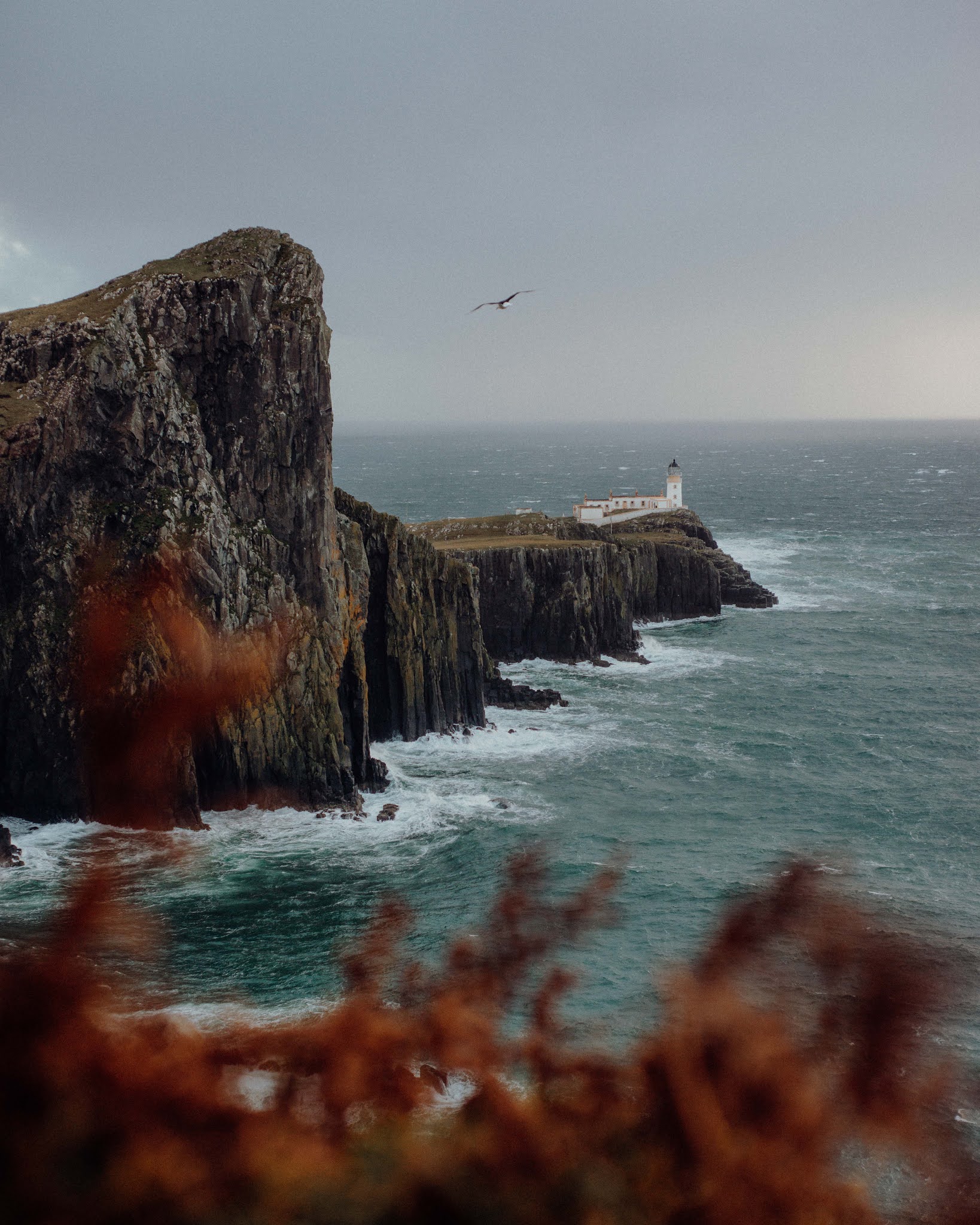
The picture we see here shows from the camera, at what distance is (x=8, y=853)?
130 feet

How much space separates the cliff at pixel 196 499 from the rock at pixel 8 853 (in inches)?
135

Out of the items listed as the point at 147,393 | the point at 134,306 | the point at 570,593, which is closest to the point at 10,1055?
the point at 147,393

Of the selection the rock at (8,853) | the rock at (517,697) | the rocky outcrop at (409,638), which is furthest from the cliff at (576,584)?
the rock at (8,853)

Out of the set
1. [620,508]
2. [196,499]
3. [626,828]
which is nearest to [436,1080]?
[626,828]

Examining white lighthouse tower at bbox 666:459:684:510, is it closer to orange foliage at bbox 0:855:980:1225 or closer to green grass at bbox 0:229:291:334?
green grass at bbox 0:229:291:334

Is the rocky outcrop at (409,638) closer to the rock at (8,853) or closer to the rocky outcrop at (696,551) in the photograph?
the rock at (8,853)

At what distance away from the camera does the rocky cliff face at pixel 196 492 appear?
144 feet

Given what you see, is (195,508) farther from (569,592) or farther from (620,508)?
(620,508)

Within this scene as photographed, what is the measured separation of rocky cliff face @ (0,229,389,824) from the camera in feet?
144

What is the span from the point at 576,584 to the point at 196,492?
145ft

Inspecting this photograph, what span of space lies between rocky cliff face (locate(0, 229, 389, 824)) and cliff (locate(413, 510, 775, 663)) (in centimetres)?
3270

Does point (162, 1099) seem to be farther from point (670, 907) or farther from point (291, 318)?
point (291, 318)

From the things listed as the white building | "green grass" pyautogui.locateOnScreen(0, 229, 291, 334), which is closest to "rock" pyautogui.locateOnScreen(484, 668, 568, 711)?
"green grass" pyautogui.locateOnScreen(0, 229, 291, 334)

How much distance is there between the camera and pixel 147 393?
154 ft
